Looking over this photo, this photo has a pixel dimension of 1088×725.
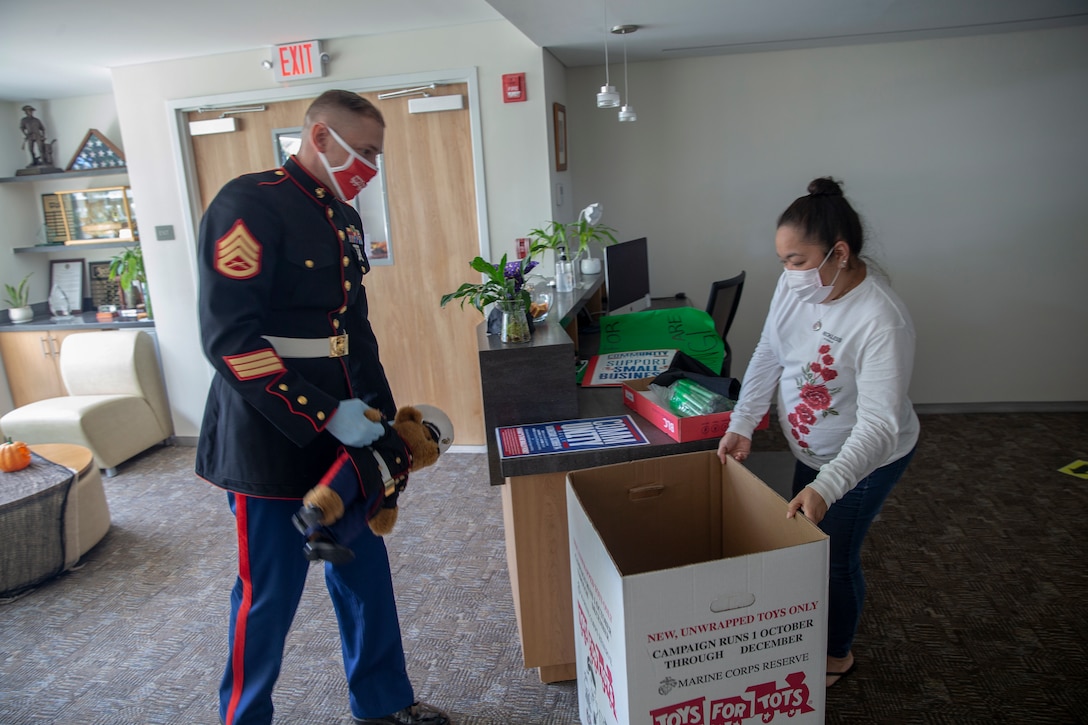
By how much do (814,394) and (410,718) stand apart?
52.4 inches

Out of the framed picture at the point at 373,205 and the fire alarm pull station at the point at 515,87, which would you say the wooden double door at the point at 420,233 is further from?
the fire alarm pull station at the point at 515,87

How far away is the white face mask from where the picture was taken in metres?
1.46

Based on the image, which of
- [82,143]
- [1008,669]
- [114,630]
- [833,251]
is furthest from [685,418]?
[82,143]

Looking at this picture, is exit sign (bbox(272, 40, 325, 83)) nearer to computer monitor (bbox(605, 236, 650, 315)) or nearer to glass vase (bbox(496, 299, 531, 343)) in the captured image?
computer monitor (bbox(605, 236, 650, 315))

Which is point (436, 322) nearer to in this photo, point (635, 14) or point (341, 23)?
point (341, 23)

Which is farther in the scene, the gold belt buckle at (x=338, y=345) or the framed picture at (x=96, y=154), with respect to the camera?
the framed picture at (x=96, y=154)

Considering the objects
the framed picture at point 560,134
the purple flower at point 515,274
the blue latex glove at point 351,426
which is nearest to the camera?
the blue latex glove at point 351,426

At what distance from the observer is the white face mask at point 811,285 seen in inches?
57.6

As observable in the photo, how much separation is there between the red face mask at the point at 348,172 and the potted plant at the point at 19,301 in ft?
12.3

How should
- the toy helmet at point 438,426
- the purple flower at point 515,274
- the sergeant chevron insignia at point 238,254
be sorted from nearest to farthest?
the sergeant chevron insignia at point 238,254 → the toy helmet at point 438,426 → the purple flower at point 515,274

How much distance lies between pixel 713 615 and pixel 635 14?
7.88 ft

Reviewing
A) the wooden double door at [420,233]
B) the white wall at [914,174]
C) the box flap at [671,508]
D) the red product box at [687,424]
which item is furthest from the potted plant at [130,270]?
the box flap at [671,508]

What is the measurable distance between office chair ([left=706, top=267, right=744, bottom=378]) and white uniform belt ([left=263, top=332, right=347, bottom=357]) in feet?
6.06

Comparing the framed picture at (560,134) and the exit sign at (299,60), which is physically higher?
the exit sign at (299,60)
